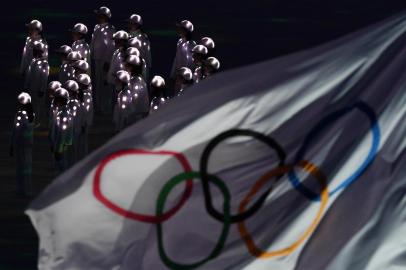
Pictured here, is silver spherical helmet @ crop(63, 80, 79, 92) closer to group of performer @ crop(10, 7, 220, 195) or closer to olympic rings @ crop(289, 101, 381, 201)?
group of performer @ crop(10, 7, 220, 195)

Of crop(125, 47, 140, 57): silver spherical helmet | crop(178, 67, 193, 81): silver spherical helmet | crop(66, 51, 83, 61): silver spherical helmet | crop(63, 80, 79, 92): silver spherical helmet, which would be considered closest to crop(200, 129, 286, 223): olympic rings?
crop(63, 80, 79, 92): silver spherical helmet

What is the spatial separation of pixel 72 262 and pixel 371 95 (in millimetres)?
1820

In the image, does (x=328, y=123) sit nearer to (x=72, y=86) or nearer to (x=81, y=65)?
(x=72, y=86)

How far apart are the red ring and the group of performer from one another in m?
12.5

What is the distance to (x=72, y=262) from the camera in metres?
8.71

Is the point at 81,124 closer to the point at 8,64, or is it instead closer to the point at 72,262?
the point at 8,64

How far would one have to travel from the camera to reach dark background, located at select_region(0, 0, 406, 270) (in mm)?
33844

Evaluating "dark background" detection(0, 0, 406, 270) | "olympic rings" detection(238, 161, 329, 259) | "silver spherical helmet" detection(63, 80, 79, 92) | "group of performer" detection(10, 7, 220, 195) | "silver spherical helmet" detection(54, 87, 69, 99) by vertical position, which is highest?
"olympic rings" detection(238, 161, 329, 259)

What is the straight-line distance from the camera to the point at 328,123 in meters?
8.85

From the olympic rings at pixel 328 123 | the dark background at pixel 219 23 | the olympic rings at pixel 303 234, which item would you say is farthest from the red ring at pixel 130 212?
the dark background at pixel 219 23

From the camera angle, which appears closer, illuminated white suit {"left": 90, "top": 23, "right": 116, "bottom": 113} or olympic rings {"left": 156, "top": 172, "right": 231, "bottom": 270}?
olympic rings {"left": 156, "top": 172, "right": 231, "bottom": 270}

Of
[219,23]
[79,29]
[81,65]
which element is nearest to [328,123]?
[81,65]

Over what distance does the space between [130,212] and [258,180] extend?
712 mm

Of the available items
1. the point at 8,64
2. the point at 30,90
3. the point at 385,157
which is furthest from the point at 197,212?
the point at 8,64
